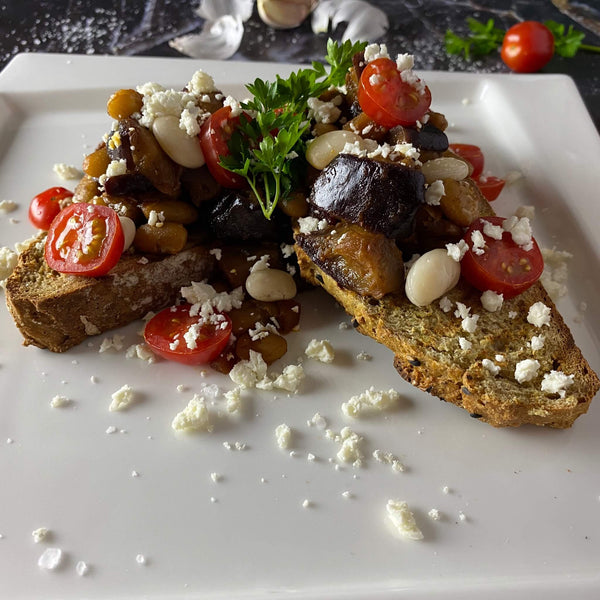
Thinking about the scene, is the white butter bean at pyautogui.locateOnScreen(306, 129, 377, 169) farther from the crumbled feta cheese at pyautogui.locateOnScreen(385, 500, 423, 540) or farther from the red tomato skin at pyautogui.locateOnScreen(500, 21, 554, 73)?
the red tomato skin at pyautogui.locateOnScreen(500, 21, 554, 73)

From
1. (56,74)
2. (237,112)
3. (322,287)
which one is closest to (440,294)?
(322,287)

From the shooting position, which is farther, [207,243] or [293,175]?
[207,243]

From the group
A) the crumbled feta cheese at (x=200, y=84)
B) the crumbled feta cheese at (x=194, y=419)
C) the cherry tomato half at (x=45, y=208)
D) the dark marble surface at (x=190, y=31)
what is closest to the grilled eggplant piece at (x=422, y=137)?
the crumbled feta cheese at (x=200, y=84)

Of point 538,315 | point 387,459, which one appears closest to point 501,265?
point 538,315

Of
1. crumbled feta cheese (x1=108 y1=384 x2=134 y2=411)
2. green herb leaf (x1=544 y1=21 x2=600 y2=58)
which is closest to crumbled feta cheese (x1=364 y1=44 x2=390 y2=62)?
crumbled feta cheese (x1=108 y1=384 x2=134 y2=411)

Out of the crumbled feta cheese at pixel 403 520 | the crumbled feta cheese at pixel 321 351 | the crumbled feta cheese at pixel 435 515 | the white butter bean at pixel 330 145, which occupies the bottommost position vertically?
the crumbled feta cheese at pixel 435 515

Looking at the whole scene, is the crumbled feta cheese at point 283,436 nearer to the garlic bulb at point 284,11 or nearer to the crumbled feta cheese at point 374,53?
the crumbled feta cheese at point 374,53

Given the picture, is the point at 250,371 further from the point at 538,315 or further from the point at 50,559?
the point at 538,315

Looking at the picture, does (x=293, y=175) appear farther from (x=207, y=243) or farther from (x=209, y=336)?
(x=209, y=336)
